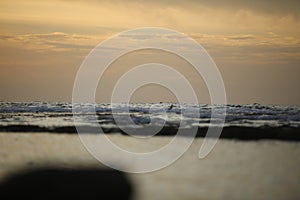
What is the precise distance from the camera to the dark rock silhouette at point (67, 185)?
10.5 meters

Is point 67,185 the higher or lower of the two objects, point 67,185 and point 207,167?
the higher

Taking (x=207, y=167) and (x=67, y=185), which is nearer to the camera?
(x=67, y=185)

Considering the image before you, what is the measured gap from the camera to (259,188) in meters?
11.3

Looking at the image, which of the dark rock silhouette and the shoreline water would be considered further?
the shoreline water

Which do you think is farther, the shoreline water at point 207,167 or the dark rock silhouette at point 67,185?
the shoreline water at point 207,167

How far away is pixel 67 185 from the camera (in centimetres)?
1152

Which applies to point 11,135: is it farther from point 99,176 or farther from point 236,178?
point 236,178

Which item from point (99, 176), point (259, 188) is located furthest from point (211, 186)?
point (99, 176)

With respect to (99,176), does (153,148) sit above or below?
below

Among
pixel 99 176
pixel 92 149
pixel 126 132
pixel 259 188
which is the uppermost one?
pixel 259 188

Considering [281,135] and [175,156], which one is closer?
[175,156]

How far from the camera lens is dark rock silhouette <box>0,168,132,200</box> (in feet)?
34.4

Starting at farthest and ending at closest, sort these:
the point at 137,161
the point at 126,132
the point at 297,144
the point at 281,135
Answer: the point at 126,132 → the point at 281,135 → the point at 297,144 → the point at 137,161

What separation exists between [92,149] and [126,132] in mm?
8647
